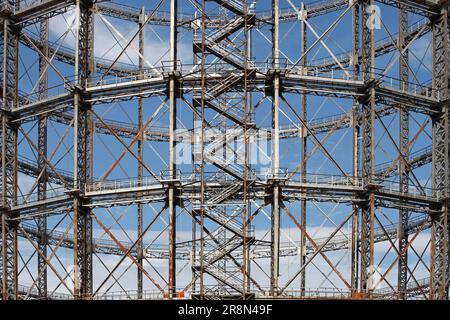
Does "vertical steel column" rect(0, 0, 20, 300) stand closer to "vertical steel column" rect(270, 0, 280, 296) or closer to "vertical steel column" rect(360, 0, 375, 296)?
"vertical steel column" rect(270, 0, 280, 296)

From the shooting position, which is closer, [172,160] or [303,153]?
[172,160]

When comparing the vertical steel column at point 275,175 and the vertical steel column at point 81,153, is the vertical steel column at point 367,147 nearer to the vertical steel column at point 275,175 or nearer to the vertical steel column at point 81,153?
the vertical steel column at point 275,175

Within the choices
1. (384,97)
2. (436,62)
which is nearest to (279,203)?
(384,97)

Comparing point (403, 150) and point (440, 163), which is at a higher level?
point (403, 150)

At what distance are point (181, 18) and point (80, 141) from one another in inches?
573

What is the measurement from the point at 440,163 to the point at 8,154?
21197 mm

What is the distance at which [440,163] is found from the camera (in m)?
37.0

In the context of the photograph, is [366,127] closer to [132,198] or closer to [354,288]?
[354,288]

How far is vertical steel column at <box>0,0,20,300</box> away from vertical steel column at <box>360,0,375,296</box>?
16.6 m

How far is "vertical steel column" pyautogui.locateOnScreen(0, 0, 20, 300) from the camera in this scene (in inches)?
1455

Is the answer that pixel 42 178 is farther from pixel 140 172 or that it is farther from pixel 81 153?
pixel 81 153

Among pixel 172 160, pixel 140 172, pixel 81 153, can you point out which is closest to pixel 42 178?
pixel 140 172

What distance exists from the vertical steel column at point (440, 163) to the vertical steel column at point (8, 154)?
2006 cm

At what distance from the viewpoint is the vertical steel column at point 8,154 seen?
121 ft
